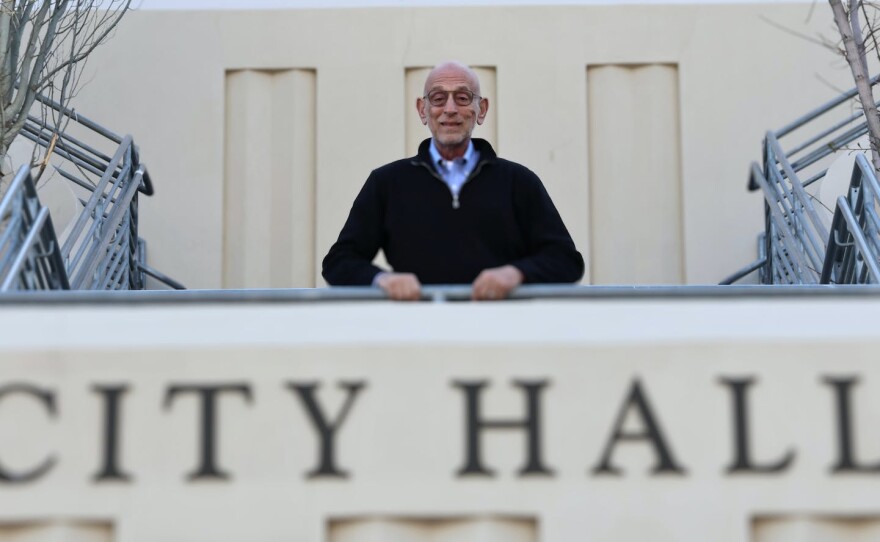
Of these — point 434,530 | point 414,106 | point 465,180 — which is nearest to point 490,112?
point 414,106

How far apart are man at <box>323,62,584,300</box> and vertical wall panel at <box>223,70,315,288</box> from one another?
17.7ft

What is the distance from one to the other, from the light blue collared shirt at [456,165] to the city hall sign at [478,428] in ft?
3.30

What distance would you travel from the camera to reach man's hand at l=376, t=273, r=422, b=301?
5.14m

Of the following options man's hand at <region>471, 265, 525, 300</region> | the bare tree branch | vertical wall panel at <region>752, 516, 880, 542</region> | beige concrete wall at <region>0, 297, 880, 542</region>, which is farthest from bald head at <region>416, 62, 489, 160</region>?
the bare tree branch

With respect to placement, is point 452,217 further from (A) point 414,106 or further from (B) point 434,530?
(A) point 414,106

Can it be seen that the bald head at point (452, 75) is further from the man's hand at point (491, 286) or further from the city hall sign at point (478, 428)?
the city hall sign at point (478, 428)

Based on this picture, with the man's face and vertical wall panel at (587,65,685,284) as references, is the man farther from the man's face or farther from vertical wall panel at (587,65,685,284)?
vertical wall panel at (587,65,685,284)

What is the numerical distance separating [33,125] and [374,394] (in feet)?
20.2

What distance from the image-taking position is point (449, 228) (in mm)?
5629

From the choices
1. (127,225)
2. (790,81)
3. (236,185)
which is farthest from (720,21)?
(127,225)

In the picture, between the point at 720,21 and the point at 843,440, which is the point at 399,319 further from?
the point at 720,21

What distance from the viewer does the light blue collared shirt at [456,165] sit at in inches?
226

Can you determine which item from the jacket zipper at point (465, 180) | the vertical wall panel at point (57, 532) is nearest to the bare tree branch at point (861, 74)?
the jacket zipper at point (465, 180)

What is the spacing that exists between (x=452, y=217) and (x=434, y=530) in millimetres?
1200
